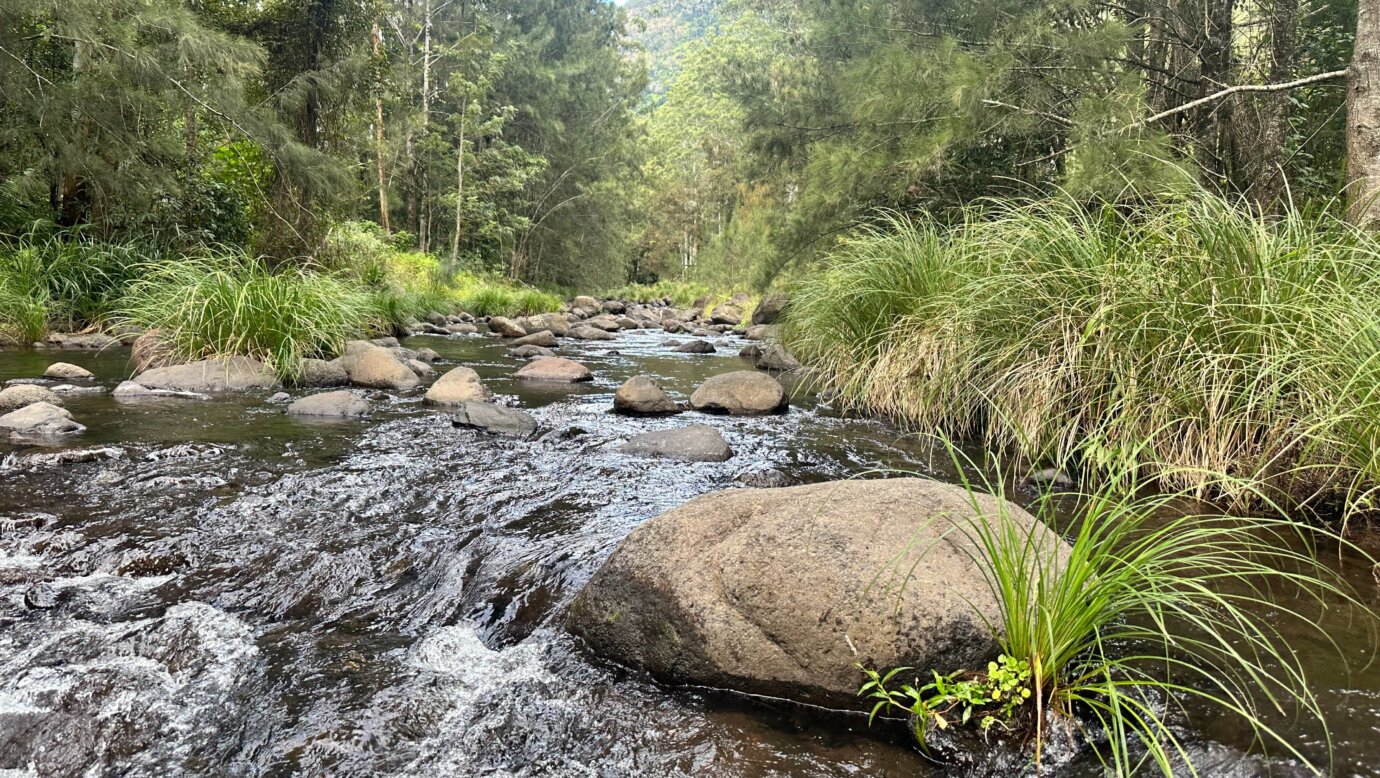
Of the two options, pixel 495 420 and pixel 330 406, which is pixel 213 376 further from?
pixel 495 420

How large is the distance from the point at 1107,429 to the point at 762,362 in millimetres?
6643

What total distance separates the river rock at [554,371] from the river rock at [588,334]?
5476 mm

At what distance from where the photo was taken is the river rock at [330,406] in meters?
6.14

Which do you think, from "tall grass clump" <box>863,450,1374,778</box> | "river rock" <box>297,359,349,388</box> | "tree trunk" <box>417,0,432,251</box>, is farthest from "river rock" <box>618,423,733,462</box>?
"tree trunk" <box>417,0,432,251</box>

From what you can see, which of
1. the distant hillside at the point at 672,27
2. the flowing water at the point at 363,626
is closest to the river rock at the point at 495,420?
the flowing water at the point at 363,626

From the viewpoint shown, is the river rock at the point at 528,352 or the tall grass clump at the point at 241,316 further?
the river rock at the point at 528,352

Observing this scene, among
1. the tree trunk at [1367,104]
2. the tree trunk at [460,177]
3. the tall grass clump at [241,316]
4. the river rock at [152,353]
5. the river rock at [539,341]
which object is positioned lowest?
the river rock at [539,341]

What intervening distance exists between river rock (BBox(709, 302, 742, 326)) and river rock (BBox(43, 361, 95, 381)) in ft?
50.9

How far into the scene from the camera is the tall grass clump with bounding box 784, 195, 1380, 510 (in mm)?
3125

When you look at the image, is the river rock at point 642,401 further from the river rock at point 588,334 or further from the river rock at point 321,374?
the river rock at point 588,334

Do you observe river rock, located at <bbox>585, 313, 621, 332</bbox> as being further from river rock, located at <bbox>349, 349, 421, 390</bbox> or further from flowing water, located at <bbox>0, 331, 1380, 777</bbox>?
flowing water, located at <bbox>0, 331, 1380, 777</bbox>

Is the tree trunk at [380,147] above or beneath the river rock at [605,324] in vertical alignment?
above

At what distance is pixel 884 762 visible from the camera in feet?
6.36

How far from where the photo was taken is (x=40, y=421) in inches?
201
